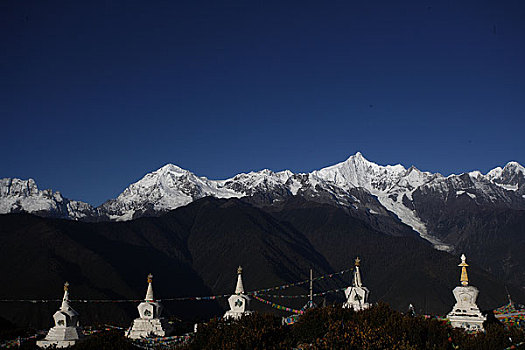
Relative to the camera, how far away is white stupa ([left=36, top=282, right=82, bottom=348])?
27.6 m

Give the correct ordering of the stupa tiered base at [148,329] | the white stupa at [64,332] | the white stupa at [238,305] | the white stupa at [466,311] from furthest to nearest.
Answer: the stupa tiered base at [148,329] < the white stupa at [238,305] < the white stupa at [64,332] < the white stupa at [466,311]

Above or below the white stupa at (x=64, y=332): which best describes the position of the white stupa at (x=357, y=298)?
above

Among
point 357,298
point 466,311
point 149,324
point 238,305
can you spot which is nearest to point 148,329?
point 149,324

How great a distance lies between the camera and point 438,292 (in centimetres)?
19012

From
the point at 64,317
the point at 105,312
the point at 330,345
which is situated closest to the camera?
the point at 330,345

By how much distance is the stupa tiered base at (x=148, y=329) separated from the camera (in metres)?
31.0

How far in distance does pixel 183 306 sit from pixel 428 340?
494ft

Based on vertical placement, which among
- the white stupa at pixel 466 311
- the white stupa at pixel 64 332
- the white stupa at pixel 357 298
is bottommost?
the white stupa at pixel 64 332

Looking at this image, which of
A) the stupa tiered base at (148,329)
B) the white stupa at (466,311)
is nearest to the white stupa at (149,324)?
the stupa tiered base at (148,329)

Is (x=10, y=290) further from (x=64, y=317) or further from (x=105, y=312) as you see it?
(x=64, y=317)

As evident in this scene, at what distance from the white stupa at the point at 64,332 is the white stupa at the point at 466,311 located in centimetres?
1753

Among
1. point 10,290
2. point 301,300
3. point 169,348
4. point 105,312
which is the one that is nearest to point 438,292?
point 301,300

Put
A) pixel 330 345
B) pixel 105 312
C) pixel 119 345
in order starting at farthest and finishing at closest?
pixel 105 312
pixel 119 345
pixel 330 345

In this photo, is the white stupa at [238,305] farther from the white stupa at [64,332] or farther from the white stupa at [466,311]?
the white stupa at [466,311]
